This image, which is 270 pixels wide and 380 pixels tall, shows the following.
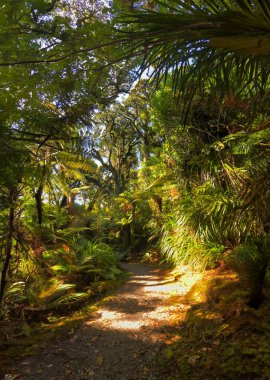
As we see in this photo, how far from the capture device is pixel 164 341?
380cm

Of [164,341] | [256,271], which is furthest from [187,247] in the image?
[164,341]

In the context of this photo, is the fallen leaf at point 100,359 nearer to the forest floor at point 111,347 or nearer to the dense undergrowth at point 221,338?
the forest floor at point 111,347

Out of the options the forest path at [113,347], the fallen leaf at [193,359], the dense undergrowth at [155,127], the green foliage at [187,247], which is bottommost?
the forest path at [113,347]

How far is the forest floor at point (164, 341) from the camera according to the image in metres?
3.01

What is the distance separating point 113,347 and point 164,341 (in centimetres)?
68

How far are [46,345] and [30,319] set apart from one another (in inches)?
47.9

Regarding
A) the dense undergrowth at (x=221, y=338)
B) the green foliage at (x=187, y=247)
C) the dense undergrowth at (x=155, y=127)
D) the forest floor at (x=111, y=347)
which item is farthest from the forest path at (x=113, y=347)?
the green foliage at (x=187, y=247)

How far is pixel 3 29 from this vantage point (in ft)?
9.49

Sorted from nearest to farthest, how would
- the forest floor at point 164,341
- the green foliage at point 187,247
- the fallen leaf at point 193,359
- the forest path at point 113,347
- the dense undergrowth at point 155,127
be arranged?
the dense undergrowth at point 155,127, the forest floor at point 164,341, the fallen leaf at point 193,359, the forest path at point 113,347, the green foliage at point 187,247

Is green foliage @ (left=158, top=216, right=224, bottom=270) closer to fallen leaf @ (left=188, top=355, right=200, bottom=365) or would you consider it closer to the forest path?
the forest path

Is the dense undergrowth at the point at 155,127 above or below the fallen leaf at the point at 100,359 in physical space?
above

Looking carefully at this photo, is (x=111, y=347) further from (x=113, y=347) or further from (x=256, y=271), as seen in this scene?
(x=256, y=271)

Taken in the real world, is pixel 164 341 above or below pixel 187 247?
below

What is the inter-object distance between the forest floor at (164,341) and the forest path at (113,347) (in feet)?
0.04
